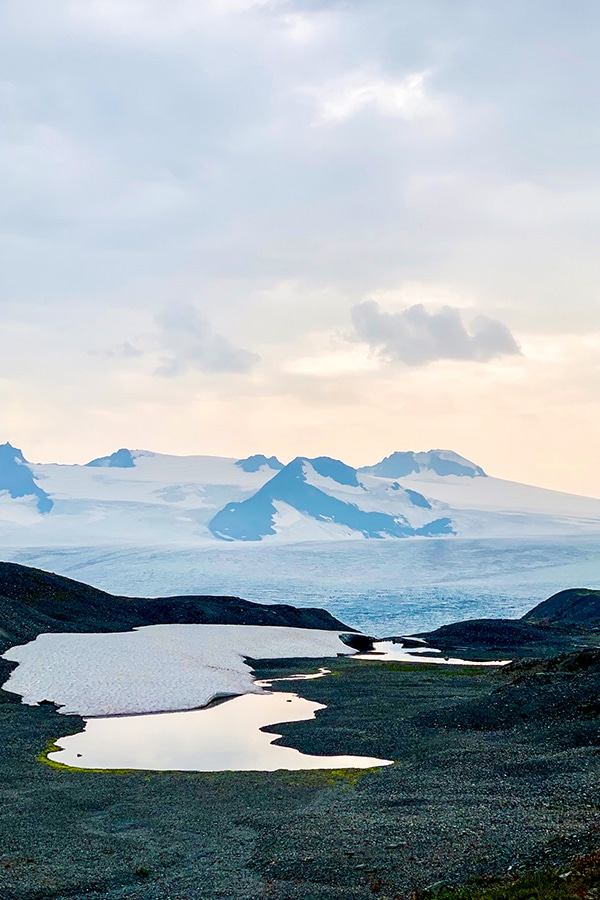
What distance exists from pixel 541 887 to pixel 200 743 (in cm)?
2441

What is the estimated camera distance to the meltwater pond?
30656 mm

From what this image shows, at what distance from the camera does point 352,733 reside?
35688mm

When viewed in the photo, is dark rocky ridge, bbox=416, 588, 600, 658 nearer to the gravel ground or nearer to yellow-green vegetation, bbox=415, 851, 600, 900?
the gravel ground

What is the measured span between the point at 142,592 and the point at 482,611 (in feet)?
235

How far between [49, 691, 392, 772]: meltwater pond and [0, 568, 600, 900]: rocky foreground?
132cm

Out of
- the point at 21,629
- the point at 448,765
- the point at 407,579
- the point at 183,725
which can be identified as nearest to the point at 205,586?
the point at 407,579

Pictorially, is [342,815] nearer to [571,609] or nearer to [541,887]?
[541,887]

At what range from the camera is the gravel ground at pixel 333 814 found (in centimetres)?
1628

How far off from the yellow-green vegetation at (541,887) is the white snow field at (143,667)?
32.7 meters

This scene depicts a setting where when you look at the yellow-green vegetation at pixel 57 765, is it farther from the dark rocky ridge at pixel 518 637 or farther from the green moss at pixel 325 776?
the dark rocky ridge at pixel 518 637

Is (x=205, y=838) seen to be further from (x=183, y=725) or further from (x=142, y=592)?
(x=142, y=592)

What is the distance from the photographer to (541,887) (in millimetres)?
13516

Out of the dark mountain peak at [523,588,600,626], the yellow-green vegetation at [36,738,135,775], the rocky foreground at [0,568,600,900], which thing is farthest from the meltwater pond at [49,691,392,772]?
the dark mountain peak at [523,588,600,626]

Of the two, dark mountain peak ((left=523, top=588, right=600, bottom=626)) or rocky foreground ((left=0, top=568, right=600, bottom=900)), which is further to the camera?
dark mountain peak ((left=523, top=588, right=600, bottom=626))
